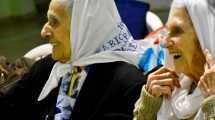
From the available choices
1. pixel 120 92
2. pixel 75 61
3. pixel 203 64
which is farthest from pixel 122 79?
pixel 203 64

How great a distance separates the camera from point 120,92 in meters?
2.57

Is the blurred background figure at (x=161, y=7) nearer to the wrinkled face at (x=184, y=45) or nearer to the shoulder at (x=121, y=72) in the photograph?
the shoulder at (x=121, y=72)

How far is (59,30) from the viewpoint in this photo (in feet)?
8.89

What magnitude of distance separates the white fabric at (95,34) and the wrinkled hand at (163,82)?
19.6 inches

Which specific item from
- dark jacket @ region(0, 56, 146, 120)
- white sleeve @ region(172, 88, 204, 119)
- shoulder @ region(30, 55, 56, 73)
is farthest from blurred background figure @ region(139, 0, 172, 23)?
white sleeve @ region(172, 88, 204, 119)

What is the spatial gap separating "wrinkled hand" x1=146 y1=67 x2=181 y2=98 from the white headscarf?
0.09 m

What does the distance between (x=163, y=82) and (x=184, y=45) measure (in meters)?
0.20

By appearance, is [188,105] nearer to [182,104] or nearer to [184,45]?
[182,104]

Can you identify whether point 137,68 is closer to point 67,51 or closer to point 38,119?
point 67,51

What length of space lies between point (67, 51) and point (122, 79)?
1.08 ft

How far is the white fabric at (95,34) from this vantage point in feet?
8.73

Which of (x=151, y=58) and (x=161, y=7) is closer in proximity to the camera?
(x=151, y=58)

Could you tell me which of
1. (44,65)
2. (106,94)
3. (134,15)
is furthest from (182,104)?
(134,15)

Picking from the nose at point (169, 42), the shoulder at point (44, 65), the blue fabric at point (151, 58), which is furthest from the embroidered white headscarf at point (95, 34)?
the nose at point (169, 42)
